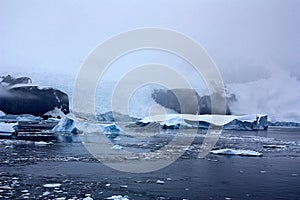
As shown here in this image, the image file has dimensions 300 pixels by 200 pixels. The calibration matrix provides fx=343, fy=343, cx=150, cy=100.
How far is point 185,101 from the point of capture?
89.1 metres

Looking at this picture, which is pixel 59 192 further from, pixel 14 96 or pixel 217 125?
pixel 14 96

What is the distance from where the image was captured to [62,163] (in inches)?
570

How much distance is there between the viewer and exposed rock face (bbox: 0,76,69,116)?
8381 centimetres

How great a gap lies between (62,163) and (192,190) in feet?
21.2

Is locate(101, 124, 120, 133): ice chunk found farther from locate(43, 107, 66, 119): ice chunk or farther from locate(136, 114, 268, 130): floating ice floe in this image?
locate(43, 107, 66, 119): ice chunk

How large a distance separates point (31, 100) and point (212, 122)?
48154 millimetres

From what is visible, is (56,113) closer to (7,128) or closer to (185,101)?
(185,101)

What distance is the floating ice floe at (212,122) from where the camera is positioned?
5291 cm

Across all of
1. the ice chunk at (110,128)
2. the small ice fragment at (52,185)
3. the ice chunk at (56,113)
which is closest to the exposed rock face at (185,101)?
the ice chunk at (56,113)

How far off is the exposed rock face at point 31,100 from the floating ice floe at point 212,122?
36.2 m

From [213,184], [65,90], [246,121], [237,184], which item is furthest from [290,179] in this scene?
[65,90]

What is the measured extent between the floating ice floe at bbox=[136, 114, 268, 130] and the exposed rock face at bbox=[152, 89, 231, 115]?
23865 millimetres

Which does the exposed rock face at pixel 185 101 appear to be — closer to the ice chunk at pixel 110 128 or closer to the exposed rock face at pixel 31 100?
Answer: the exposed rock face at pixel 31 100

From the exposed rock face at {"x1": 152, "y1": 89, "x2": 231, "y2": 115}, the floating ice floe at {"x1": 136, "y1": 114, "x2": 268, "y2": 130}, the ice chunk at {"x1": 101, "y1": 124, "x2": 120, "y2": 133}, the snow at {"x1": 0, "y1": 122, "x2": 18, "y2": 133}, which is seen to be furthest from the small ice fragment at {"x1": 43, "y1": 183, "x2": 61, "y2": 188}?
the exposed rock face at {"x1": 152, "y1": 89, "x2": 231, "y2": 115}
